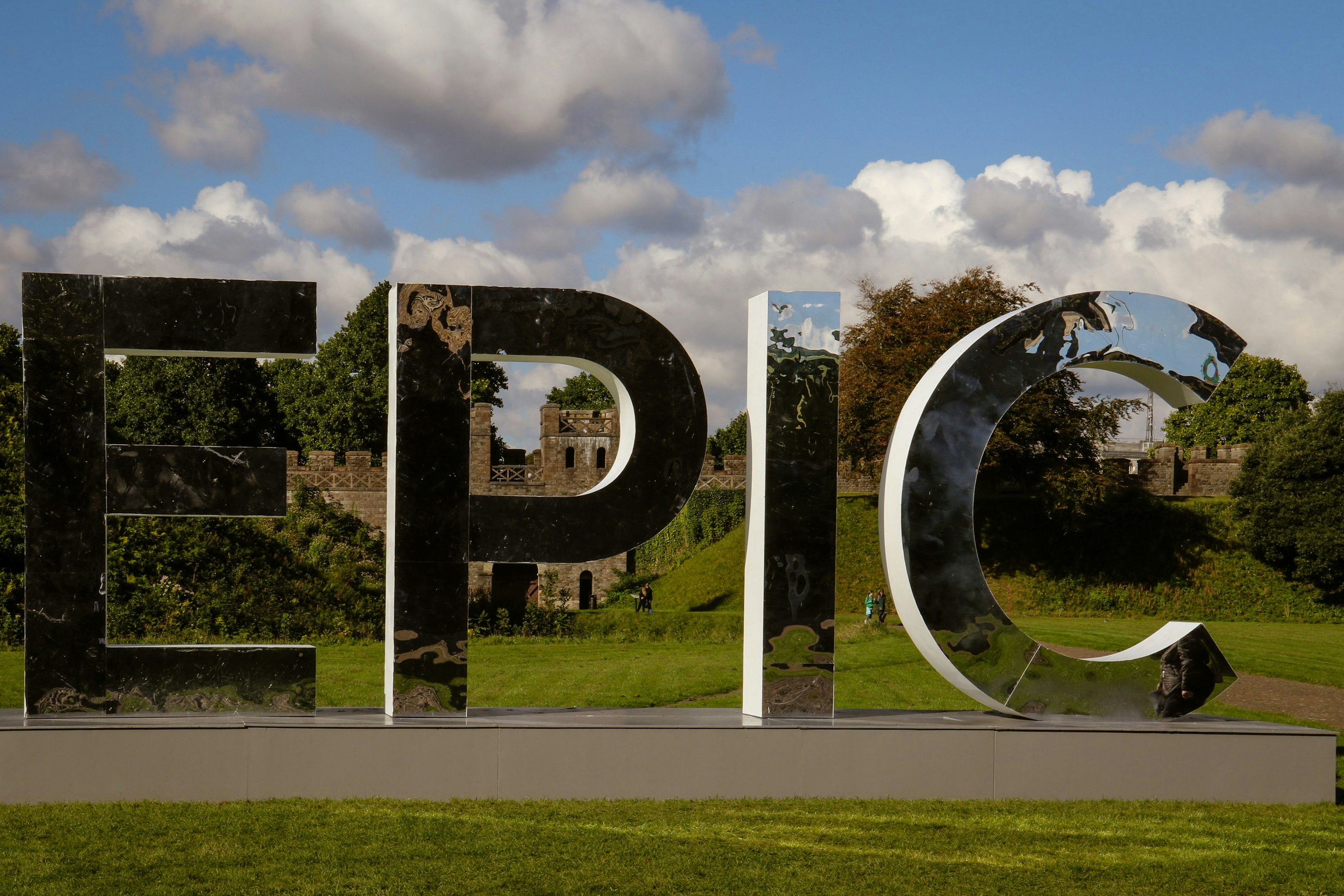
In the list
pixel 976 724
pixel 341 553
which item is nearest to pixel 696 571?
pixel 341 553

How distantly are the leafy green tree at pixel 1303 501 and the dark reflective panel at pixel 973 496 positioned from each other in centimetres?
2677

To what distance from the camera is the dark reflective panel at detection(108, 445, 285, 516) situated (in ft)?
23.8

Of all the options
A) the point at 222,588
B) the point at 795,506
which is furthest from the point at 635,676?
the point at 222,588

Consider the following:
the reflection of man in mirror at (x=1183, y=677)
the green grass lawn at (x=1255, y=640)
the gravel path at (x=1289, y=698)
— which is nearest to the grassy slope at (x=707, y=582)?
the green grass lawn at (x=1255, y=640)

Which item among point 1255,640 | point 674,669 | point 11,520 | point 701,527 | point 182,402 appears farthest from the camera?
point 182,402

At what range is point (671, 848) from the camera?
606 cm

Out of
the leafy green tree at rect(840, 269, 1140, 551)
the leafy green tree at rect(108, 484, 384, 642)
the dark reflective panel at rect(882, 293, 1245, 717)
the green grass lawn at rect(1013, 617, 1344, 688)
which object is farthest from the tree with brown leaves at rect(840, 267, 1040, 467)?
the dark reflective panel at rect(882, 293, 1245, 717)

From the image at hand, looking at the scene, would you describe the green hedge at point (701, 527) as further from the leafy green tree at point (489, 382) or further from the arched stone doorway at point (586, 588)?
the leafy green tree at point (489, 382)

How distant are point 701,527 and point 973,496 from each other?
90.9ft

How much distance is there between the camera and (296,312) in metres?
7.38

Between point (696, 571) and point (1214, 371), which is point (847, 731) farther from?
point (696, 571)

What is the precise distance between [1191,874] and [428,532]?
520 centimetres

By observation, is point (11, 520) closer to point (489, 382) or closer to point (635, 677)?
point (635, 677)

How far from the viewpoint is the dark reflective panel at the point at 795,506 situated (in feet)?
24.7
